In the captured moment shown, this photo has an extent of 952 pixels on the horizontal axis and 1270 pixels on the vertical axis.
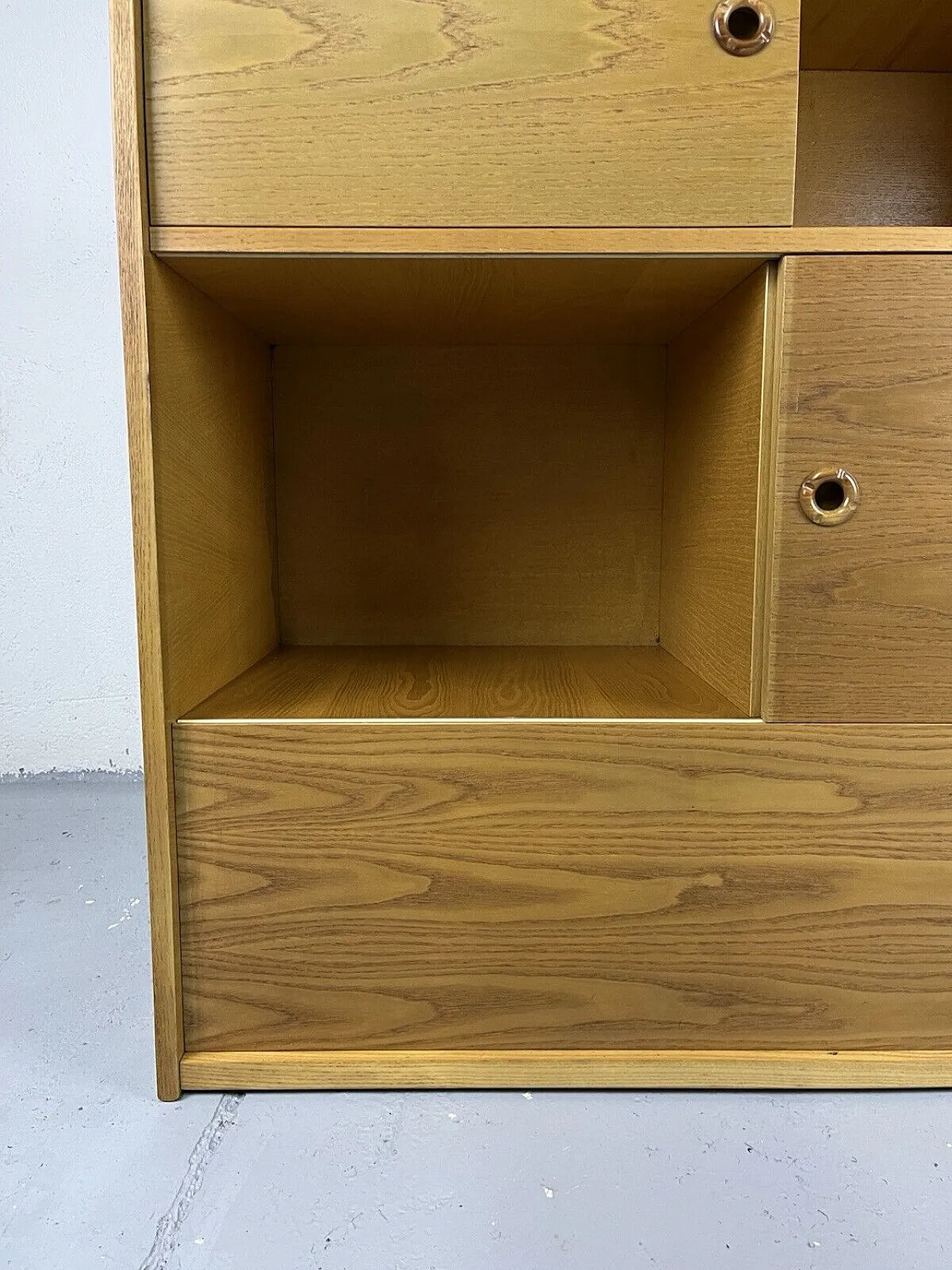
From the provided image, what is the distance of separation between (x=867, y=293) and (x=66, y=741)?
1.33 m

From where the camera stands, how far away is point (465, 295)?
697mm

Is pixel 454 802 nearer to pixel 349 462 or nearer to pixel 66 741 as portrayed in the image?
pixel 349 462

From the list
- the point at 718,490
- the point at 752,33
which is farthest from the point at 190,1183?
the point at 752,33

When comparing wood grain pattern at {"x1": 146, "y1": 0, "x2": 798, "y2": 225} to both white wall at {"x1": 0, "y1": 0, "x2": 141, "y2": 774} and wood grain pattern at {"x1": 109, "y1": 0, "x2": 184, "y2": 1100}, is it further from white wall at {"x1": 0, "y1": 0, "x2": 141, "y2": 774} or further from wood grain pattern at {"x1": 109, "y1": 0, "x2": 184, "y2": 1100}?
white wall at {"x1": 0, "y1": 0, "x2": 141, "y2": 774}

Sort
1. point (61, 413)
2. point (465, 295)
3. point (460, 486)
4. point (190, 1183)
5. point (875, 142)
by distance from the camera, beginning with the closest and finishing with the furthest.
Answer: point (190, 1183) < point (465, 295) < point (875, 142) < point (460, 486) < point (61, 413)

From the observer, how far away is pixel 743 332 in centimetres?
65

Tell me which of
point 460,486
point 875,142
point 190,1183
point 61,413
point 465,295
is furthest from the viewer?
point 61,413

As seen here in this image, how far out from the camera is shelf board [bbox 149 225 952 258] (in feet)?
1.89

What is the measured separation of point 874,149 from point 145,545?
0.86 meters

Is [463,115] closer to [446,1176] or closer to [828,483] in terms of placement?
[828,483]

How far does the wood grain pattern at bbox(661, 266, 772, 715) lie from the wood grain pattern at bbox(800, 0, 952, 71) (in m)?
0.29

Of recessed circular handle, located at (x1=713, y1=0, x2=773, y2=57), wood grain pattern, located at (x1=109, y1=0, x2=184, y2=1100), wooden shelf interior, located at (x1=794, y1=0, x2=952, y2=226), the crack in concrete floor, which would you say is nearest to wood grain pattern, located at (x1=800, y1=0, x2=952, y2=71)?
wooden shelf interior, located at (x1=794, y1=0, x2=952, y2=226)

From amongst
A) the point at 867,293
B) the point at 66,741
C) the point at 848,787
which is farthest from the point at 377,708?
the point at 66,741

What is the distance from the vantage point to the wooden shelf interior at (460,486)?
64 cm
